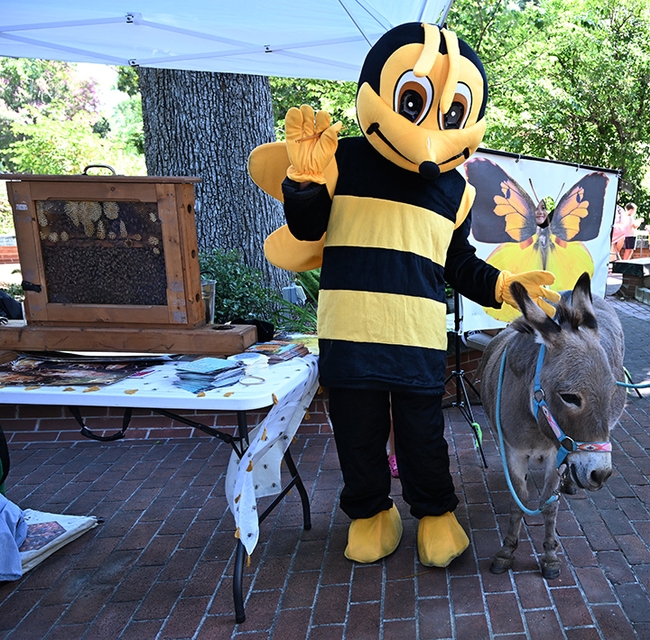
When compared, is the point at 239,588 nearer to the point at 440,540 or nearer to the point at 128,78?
the point at 440,540

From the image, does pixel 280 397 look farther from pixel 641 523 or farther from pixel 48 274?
pixel 641 523

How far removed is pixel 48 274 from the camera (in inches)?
112

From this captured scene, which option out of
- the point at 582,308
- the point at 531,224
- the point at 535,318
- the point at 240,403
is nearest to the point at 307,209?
the point at 240,403

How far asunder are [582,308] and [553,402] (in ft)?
1.26

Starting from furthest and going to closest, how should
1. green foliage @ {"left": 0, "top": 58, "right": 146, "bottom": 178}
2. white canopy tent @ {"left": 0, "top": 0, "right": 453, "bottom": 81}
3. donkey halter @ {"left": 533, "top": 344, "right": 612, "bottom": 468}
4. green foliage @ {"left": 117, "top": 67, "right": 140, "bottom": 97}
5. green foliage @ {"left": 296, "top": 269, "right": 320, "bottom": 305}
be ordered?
1. green foliage @ {"left": 0, "top": 58, "right": 146, "bottom": 178}
2. green foliage @ {"left": 117, "top": 67, "right": 140, "bottom": 97}
3. green foliage @ {"left": 296, "top": 269, "right": 320, "bottom": 305}
4. white canopy tent @ {"left": 0, "top": 0, "right": 453, "bottom": 81}
5. donkey halter @ {"left": 533, "top": 344, "right": 612, "bottom": 468}

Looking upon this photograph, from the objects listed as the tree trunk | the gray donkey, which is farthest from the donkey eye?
the tree trunk

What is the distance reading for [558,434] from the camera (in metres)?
2.11

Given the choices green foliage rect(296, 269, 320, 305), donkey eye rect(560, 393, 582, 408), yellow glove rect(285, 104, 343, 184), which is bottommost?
green foliage rect(296, 269, 320, 305)

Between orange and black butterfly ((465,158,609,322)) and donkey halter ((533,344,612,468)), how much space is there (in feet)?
6.56

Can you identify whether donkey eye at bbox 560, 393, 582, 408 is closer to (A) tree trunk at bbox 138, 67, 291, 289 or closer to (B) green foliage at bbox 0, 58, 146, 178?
(A) tree trunk at bbox 138, 67, 291, 289

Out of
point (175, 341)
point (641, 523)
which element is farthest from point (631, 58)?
point (175, 341)

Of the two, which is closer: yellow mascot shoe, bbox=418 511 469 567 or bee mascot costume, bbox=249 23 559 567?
bee mascot costume, bbox=249 23 559 567

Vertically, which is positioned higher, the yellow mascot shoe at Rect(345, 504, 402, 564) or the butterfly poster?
the butterfly poster

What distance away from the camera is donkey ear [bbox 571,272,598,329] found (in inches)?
86.2
